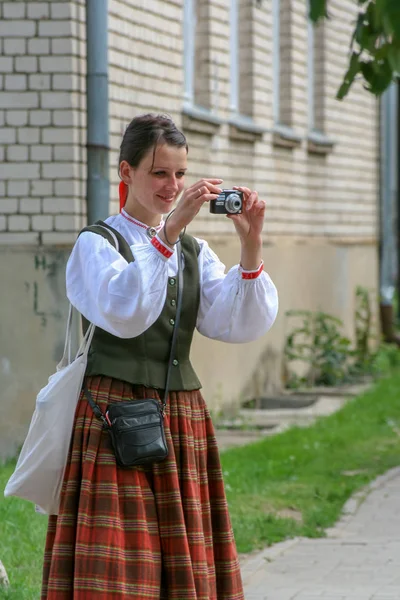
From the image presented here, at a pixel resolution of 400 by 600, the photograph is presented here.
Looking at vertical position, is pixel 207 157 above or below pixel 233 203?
above

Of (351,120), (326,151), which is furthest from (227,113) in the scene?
(351,120)

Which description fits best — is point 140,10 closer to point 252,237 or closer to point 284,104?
point 284,104

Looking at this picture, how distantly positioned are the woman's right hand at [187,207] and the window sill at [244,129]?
856 centimetres

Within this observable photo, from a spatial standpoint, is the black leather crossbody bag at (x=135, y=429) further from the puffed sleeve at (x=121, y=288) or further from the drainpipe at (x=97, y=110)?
the drainpipe at (x=97, y=110)

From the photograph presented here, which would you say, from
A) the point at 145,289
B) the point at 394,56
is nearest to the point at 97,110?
the point at 145,289

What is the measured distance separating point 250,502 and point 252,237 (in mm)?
3896

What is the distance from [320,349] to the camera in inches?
550

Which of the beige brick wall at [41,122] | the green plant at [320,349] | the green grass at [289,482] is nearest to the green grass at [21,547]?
the green grass at [289,482]

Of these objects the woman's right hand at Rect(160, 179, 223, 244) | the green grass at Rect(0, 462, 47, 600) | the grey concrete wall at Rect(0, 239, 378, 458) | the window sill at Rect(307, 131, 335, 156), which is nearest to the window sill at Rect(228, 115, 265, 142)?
the grey concrete wall at Rect(0, 239, 378, 458)

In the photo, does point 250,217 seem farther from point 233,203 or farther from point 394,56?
point 394,56

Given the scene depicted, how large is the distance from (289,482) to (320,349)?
5612mm

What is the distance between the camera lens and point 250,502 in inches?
303

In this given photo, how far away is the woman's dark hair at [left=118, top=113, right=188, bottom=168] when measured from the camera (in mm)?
4016

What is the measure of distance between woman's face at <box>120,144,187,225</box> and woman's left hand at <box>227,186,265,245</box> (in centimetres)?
18
